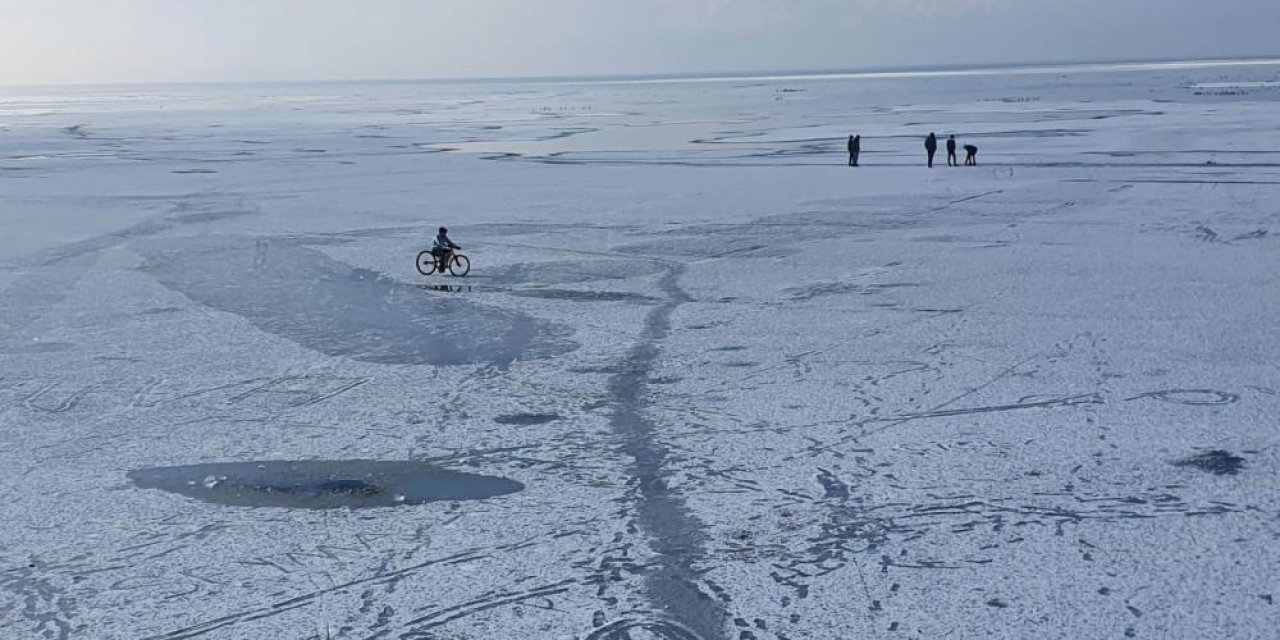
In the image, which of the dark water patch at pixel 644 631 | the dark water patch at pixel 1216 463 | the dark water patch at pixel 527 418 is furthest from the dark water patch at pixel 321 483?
the dark water patch at pixel 1216 463

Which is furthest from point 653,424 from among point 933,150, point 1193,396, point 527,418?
point 933,150

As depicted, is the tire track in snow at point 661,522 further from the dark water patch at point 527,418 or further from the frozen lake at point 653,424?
the dark water patch at point 527,418

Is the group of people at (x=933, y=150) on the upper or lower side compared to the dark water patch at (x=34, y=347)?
upper

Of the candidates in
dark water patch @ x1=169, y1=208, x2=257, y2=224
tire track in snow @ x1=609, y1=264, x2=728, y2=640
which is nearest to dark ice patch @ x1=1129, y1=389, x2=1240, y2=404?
tire track in snow @ x1=609, y1=264, x2=728, y2=640

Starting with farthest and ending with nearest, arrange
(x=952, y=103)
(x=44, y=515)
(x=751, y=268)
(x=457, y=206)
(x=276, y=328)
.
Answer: (x=952, y=103) < (x=457, y=206) < (x=751, y=268) < (x=276, y=328) < (x=44, y=515)

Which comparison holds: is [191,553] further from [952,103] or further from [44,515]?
[952,103]

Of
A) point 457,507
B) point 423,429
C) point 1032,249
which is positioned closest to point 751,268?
point 1032,249

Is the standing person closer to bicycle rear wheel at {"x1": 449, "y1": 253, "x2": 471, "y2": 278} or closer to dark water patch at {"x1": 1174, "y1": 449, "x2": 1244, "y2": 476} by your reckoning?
bicycle rear wheel at {"x1": 449, "y1": 253, "x2": 471, "y2": 278}
